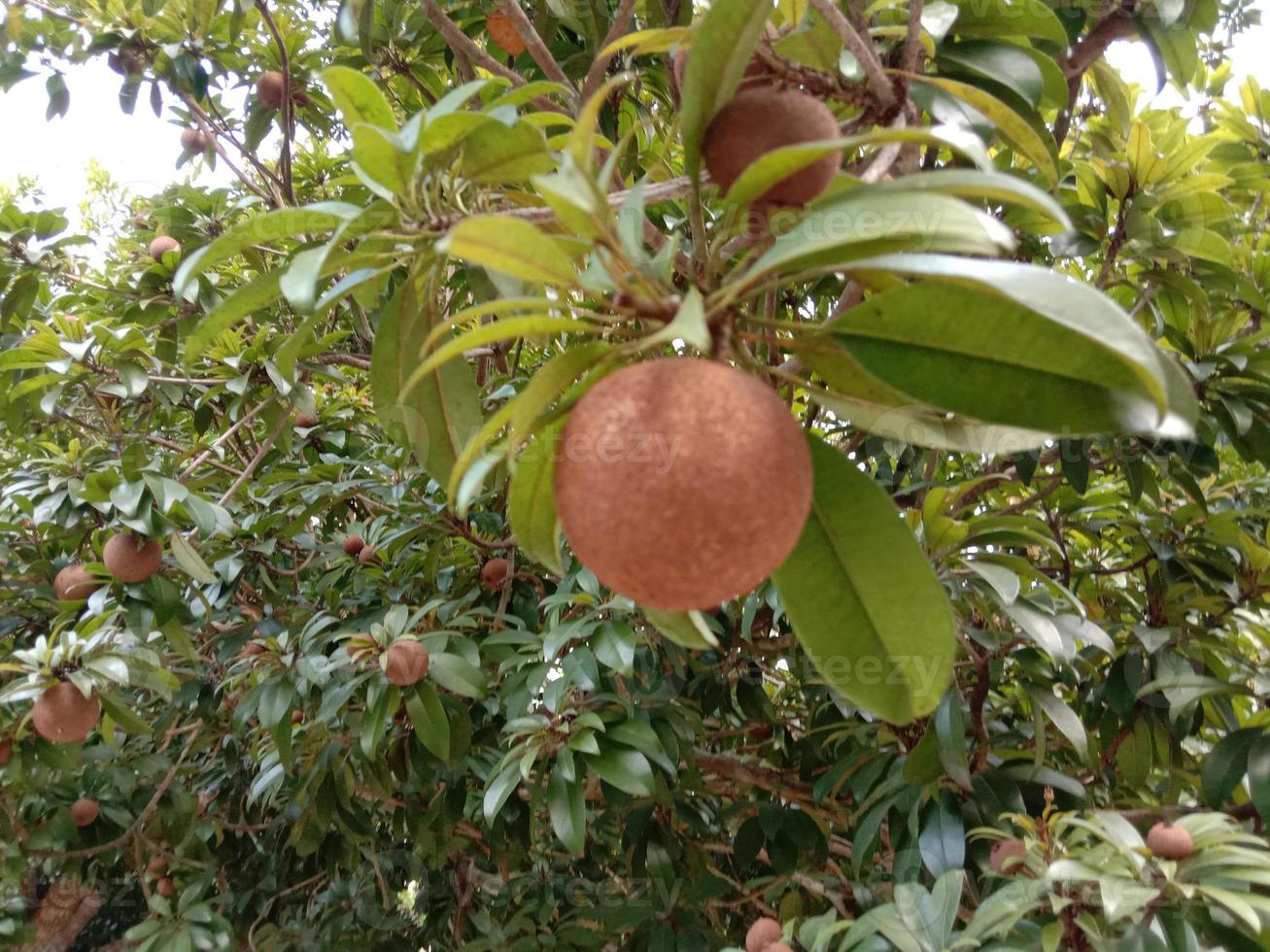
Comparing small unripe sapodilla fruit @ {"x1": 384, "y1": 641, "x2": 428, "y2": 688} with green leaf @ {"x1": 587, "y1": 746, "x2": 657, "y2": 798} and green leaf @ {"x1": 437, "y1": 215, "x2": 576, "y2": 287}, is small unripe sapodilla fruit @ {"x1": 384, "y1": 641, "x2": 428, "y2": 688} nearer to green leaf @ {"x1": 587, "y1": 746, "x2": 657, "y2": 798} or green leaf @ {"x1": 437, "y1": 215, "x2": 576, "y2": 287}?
green leaf @ {"x1": 587, "y1": 746, "x2": 657, "y2": 798}

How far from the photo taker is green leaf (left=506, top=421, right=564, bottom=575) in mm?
784

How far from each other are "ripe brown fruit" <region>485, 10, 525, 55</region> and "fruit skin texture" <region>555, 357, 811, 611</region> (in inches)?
51.6

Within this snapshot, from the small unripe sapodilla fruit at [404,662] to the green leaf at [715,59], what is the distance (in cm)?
121

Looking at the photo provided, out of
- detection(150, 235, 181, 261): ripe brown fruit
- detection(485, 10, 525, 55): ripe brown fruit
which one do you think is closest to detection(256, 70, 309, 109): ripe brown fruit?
detection(150, 235, 181, 261): ripe brown fruit

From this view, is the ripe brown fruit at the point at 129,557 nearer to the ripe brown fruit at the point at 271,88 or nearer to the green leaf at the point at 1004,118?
the ripe brown fruit at the point at 271,88

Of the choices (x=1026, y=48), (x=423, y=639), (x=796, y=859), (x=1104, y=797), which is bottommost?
(x=796, y=859)

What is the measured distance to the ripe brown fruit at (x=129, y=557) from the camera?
171 centimetres

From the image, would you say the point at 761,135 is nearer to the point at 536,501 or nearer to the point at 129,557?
the point at 536,501

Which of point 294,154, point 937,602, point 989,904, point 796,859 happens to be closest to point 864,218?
point 937,602

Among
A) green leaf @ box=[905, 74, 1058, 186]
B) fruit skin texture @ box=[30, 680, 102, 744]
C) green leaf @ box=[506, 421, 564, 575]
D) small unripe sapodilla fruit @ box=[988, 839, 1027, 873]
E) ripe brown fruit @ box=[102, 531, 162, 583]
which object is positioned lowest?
small unripe sapodilla fruit @ box=[988, 839, 1027, 873]

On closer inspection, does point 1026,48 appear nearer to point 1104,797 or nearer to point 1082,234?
point 1082,234

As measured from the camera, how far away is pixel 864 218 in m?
0.53

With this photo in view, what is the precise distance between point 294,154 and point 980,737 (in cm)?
296

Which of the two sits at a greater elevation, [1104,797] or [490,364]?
[490,364]
